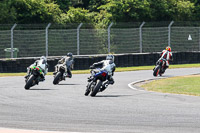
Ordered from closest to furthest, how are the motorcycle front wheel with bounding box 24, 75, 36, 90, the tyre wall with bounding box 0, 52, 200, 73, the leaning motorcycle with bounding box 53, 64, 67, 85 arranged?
the motorcycle front wheel with bounding box 24, 75, 36, 90 < the leaning motorcycle with bounding box 53, 64, 67, 85 < the tyre wall with bounding box 0, 52, 200, 73

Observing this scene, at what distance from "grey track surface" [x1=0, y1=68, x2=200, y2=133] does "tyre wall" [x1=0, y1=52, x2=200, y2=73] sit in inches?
390

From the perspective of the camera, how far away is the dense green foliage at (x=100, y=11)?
34.1 m

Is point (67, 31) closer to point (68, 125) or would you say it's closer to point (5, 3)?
point (5, 3)

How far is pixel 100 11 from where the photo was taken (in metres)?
40.1

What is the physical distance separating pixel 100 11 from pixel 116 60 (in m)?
9.51

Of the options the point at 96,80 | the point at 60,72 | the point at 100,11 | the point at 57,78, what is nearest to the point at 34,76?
the point at 57,78

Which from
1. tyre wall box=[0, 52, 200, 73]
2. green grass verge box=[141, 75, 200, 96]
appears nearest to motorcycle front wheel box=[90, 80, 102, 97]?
green grass verge box=[141, 75, 200, 96]

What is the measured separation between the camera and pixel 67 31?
30.5 metres

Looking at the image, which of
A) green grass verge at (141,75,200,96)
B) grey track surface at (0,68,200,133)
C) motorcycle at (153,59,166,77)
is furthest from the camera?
motorcycle at (153,59,166,77)

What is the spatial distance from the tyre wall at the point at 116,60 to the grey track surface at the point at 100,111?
990 centimetres

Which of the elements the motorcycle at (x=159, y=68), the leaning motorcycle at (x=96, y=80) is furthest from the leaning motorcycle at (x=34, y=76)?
the motorcycle at (x=159, y=68)

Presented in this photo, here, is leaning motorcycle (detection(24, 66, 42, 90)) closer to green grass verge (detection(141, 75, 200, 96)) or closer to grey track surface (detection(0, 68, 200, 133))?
grey track surface (detection(0, 68, 200, 133))

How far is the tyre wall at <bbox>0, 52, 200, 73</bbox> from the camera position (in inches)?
1106

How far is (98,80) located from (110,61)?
2.94 feet
